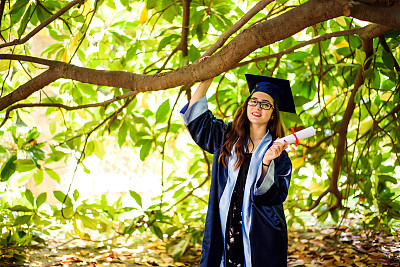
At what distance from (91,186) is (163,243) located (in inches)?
131

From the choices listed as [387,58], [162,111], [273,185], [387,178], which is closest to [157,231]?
[162,111]

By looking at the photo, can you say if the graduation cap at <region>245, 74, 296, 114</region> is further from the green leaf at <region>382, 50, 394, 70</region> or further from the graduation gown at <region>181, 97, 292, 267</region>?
the green leaf at <region>382, 50, 394, 70</region>

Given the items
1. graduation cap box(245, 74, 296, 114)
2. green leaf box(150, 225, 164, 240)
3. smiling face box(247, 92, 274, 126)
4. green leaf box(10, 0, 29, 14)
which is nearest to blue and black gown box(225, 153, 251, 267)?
smiling face box(247, 92, 274, 126)

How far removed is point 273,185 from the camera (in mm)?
1621

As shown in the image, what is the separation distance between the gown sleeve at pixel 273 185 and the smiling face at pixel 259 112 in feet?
0.51

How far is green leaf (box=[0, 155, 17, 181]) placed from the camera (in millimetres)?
2238

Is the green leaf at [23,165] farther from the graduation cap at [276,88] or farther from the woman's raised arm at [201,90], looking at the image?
the graduation cap at [276,88]

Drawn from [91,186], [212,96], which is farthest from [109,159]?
[212,96]

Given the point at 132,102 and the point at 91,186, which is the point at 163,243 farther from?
the point at 91,186

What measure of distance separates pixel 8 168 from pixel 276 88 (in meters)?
1.32

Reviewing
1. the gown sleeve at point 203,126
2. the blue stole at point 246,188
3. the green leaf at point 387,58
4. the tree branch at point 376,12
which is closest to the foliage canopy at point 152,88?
the green leaf at point 387,58

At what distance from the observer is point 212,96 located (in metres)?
2.63

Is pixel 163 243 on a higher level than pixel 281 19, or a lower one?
lower

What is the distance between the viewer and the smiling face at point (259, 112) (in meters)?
1.74
